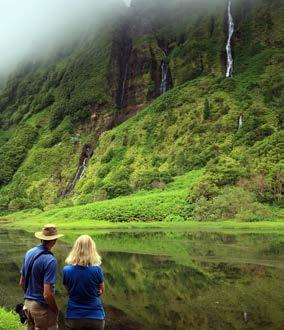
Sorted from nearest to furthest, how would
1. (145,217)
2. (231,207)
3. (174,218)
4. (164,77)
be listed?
1. (231,207)
2. (174,218)
3. (145,217)
4. (164,77)

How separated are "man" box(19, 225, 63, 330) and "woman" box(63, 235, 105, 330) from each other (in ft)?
1.71

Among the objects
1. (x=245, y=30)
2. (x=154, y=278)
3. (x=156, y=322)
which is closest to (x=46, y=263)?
(x=156, y=322)

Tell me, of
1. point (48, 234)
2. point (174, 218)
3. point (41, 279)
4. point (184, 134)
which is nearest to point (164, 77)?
point (184, 134)

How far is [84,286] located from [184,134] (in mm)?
130079

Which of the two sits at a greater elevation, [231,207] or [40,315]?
[40,315]

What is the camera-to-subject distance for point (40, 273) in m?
12.0

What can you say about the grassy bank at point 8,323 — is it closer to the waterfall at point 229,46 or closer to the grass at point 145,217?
the grass at point 145,217

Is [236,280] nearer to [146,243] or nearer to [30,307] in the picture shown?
[30,307]

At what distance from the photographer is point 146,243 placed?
53.1 metres

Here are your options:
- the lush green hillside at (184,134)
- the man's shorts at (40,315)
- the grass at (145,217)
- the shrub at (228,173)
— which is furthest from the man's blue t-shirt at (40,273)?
the shrub at (228,173)

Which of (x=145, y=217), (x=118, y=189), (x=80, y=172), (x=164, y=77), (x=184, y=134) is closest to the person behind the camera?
(x=145, y=217)

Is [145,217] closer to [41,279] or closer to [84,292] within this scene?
[41,279]

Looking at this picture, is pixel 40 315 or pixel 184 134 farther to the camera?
pixel 184 134

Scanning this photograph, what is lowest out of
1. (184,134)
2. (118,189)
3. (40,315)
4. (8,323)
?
(184,134)
